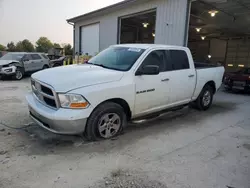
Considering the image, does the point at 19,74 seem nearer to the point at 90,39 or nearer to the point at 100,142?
the point at 90,39

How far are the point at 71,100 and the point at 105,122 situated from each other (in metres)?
0.78

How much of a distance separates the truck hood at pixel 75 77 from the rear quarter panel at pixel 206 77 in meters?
2.61

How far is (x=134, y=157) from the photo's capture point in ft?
10.3

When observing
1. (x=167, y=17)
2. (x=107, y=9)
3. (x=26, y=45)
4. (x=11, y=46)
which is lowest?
(x=167, y=17)

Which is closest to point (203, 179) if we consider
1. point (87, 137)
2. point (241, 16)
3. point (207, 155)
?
point (207, 155)

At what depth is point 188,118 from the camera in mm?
5230

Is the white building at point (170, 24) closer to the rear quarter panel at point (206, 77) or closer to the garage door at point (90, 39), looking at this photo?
the garage door at point (90, 39)

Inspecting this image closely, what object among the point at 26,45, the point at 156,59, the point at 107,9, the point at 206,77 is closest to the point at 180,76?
the point at 156,59

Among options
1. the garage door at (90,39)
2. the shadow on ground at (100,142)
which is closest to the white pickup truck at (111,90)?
the shadow on ground at (100,142)

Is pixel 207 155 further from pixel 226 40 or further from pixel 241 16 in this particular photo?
pixel 226 40

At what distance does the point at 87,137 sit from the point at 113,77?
1.15m

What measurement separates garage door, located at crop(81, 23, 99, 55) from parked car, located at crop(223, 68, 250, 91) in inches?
332

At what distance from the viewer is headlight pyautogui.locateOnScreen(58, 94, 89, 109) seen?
3.16 m

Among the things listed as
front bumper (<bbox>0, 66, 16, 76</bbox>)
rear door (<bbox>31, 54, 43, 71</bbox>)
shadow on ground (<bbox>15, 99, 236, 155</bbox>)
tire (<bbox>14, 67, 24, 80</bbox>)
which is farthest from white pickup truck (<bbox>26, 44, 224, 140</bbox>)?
rear door (<bbox>31, 54, 43, 71</bbox>)
